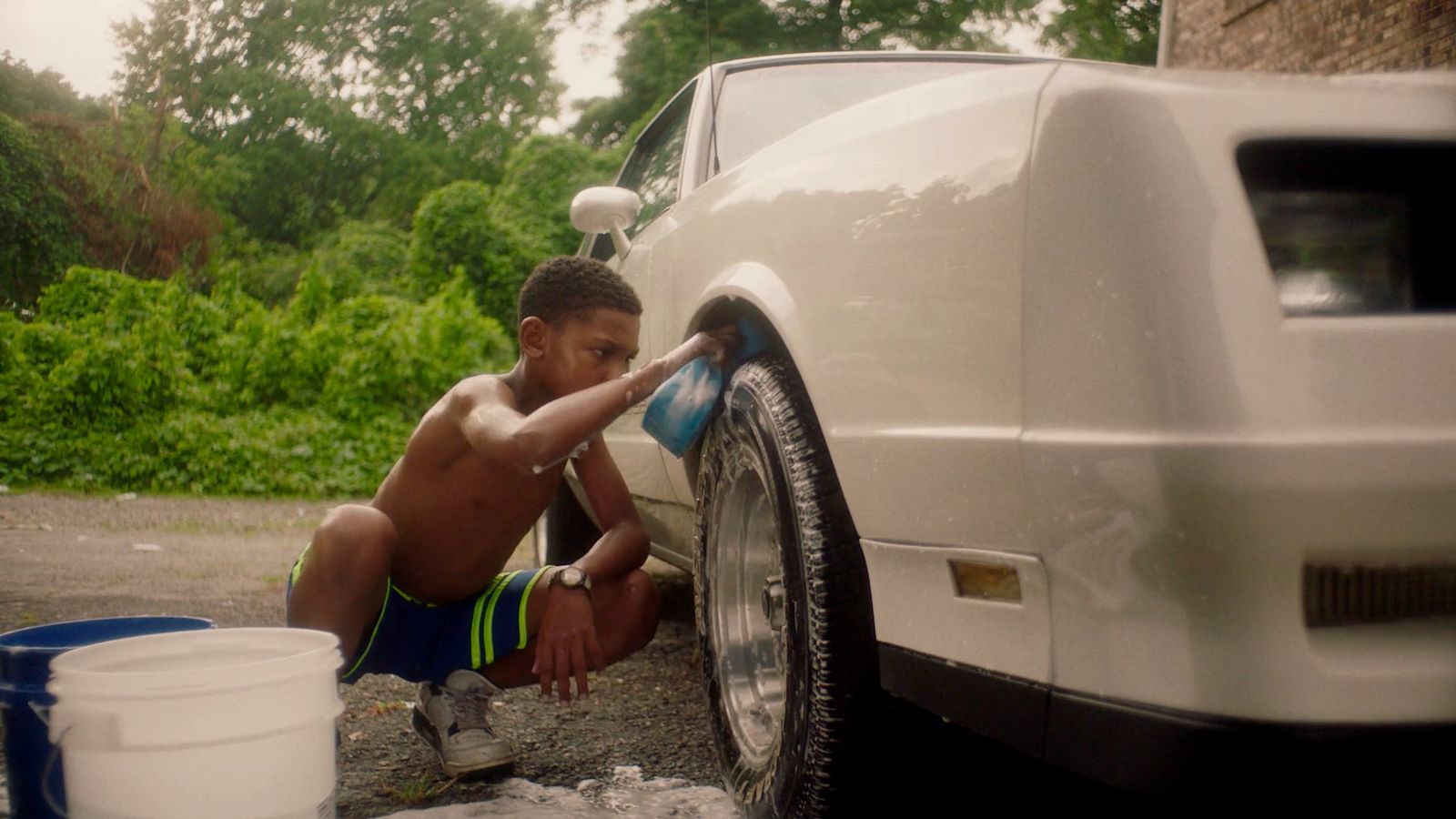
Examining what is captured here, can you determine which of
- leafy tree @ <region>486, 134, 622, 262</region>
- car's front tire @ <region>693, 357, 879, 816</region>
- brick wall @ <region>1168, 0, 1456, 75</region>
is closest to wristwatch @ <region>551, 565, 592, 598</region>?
car's front tire @ <region>693, 357, 879, 816</region>

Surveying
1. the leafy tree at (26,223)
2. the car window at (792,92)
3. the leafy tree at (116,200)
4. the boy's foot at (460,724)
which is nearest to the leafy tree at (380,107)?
the leafy tree at (116,200)

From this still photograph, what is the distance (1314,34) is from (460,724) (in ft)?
22.6

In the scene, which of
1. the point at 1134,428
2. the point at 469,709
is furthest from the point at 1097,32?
the point at 1134,428

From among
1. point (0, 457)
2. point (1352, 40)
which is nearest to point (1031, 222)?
point (1352, 40)

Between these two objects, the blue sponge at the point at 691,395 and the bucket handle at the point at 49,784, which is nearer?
the bucket handle at the point at 49,784

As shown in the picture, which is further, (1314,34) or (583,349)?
(1314,34)

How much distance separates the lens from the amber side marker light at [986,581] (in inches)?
53.6

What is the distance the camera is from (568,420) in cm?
205

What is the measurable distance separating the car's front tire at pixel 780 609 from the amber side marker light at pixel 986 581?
284 millimetres

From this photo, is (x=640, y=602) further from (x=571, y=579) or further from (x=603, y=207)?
(x=603, y=207)

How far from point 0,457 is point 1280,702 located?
9508mm

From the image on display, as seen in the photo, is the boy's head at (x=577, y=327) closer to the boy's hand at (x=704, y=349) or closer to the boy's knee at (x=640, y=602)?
the boy's hand at (x=704, y=349)

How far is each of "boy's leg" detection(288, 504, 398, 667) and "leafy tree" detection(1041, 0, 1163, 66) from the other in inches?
130

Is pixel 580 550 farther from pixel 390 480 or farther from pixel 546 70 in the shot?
pixel 546 70
